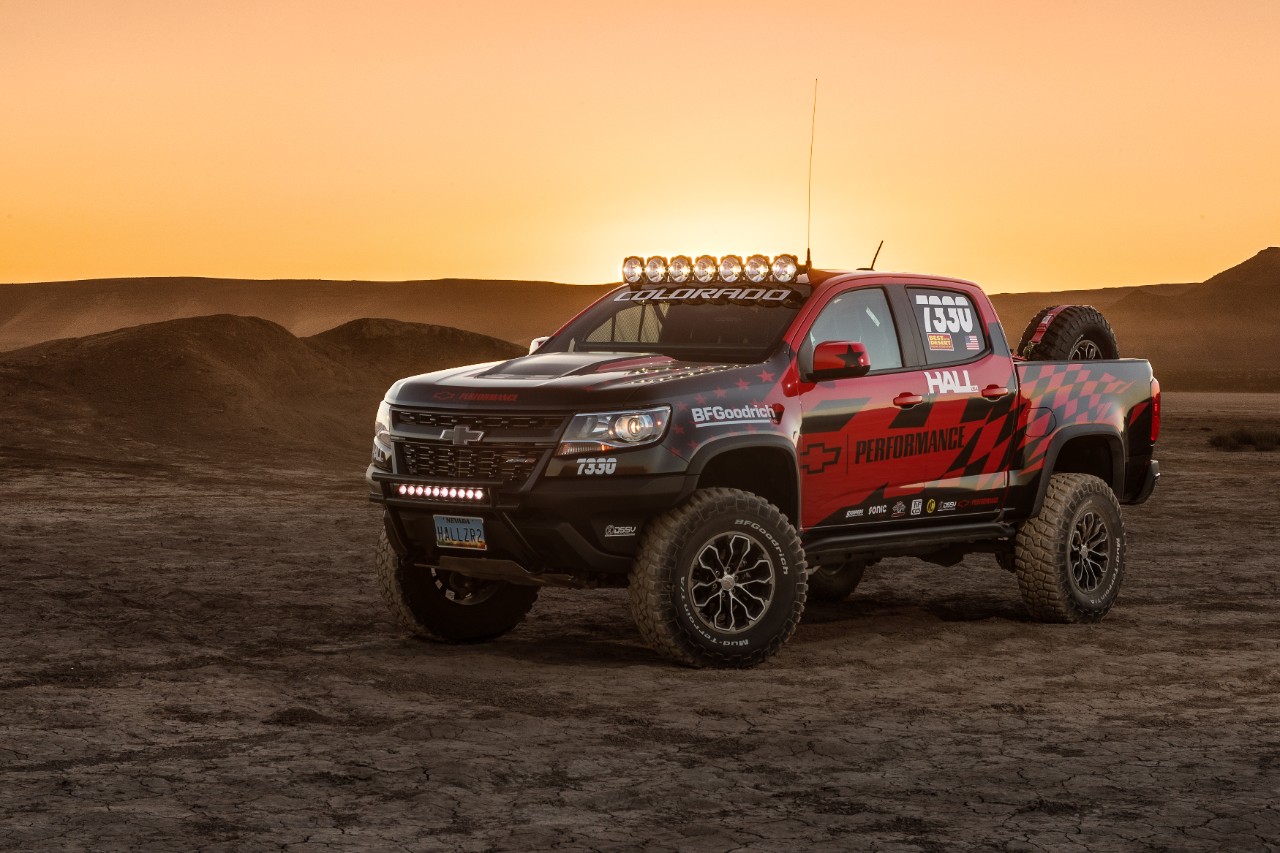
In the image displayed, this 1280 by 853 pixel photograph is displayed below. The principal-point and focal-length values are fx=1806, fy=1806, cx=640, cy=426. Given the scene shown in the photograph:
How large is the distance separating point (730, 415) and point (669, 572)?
87cm

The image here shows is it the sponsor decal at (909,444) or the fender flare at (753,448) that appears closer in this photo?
the fender flare at (753,448)

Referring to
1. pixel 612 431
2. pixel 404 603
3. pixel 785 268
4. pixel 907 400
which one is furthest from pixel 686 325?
pixel 404 603

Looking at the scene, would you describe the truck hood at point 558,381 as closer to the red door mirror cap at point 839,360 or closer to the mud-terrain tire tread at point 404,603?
the red door mirror cap at point 839,360

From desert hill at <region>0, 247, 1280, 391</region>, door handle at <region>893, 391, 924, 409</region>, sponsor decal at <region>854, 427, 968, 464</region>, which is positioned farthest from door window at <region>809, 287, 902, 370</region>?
desert hill at <region>0, 247, 1280, 391</region>

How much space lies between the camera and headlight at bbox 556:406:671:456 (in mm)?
8977

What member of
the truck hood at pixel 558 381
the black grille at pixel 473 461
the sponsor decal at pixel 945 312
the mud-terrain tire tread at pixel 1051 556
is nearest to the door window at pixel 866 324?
the sponsor decal at pixel 945 312

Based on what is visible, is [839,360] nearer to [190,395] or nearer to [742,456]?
[742,456]

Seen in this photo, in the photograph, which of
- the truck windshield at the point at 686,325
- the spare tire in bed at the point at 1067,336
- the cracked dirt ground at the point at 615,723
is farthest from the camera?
the spare tire in bed at the point at 1067,336

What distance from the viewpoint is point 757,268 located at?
10312 millimetres

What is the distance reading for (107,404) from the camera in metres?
36.0

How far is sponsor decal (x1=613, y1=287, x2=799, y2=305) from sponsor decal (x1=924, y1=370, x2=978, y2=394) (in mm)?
967

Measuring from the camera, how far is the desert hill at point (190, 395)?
3197cm

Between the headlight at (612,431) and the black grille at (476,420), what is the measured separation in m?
0.11

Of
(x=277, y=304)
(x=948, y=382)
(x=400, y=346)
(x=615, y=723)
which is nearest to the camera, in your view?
(x=615, y=723)
